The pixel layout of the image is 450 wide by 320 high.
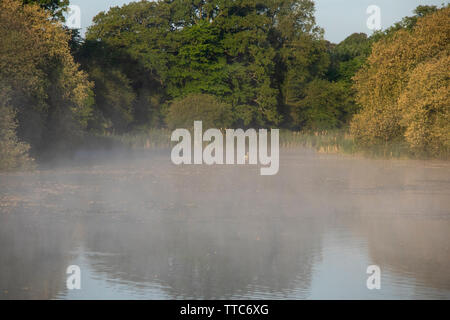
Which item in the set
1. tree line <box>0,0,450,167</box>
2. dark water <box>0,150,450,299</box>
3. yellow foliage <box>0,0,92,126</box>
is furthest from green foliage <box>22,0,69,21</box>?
dark water <box>0,150,450,299</box>

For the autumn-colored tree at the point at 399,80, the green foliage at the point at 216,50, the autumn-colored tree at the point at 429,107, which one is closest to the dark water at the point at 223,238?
the autumn-colored tree at the point at 429,107

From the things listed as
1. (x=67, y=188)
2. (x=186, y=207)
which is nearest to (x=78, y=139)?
(x=67, y=188)

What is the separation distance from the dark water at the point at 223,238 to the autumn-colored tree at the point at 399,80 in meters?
11.4

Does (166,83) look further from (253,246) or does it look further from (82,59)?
(253,246)

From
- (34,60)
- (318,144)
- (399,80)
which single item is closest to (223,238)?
(34,60)

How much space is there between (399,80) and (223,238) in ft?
93.7

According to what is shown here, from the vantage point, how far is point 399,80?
3906cm

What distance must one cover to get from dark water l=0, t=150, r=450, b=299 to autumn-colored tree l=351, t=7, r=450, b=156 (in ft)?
37.4

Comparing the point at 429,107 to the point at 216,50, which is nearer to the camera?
the point at 429,107

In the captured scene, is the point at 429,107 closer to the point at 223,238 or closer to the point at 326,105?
the point at 223,238

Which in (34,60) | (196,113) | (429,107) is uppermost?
(34,60)

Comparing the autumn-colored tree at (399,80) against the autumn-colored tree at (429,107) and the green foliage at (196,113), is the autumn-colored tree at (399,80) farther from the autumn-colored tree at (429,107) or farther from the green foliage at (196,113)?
the green foliage at (196,113)
